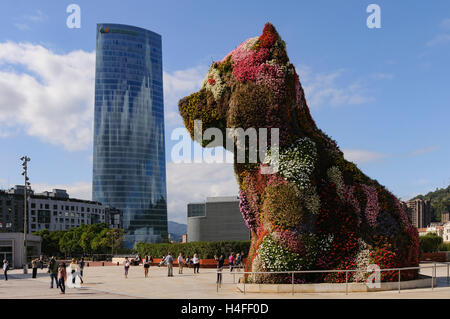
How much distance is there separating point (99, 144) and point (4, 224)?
1583 inches

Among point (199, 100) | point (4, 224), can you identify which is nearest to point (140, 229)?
point (4, 224)

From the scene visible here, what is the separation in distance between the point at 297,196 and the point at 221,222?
72.7 meters

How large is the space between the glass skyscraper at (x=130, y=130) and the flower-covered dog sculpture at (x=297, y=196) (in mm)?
150973

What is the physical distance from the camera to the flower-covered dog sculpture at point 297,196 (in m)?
18.8

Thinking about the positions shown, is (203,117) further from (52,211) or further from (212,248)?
(52,211)

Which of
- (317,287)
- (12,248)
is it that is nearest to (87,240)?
(12,248)

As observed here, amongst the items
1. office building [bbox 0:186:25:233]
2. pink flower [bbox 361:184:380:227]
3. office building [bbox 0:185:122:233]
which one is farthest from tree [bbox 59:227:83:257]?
pink flower [bbox 361:184:380:227]

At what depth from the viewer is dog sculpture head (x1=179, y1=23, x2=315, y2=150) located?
19.5 m

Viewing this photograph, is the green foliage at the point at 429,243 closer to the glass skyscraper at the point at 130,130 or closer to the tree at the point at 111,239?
the tree at the point at 111,239

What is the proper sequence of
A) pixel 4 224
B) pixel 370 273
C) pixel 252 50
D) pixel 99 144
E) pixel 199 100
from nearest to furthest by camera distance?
pixel 370 273
pixel 252 50
pixel 199 100
pixel 4 224
pixel 99 144

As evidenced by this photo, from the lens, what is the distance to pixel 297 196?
19.0m

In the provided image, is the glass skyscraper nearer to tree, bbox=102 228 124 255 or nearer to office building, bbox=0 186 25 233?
office building, bbox=0 186 25 233

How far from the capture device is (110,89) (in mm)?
167750
